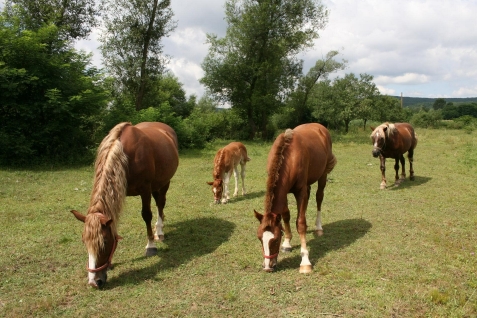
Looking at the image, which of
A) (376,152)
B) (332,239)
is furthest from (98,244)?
(376,152)

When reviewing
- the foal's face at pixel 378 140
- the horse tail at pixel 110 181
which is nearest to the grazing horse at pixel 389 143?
the foal's face at pixel 378 140

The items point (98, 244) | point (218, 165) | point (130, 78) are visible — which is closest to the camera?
point (98, 244)

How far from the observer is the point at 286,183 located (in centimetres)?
464

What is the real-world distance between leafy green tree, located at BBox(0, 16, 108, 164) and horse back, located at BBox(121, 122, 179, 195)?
367 inches

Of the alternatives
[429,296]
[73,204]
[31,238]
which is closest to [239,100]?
[73,204]

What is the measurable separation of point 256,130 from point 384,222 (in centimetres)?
2473

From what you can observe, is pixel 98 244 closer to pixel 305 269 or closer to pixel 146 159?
pixel 146 159

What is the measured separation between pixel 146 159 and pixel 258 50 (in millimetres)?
24391

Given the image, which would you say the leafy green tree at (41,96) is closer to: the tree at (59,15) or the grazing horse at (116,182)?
the tree at (59,15)

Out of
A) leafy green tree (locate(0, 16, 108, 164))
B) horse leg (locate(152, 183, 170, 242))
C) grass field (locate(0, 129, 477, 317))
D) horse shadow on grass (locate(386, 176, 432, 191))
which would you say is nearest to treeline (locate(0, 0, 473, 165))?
leafy green tree (locate(0, 16, 108, 164))

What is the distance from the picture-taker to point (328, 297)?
3842mm

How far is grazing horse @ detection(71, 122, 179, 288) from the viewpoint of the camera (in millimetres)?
3939

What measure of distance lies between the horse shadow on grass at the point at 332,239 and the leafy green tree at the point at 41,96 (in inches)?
464

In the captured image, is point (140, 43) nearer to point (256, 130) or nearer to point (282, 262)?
point (256, 130)
